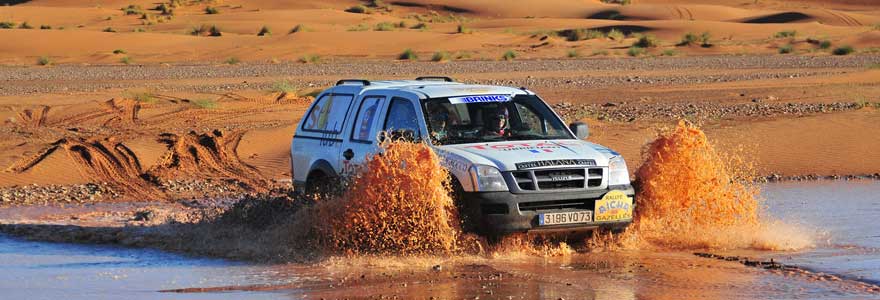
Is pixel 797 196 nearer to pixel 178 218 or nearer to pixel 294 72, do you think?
pixel 178 218

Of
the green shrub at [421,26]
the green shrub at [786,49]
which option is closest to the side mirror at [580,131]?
the green shrub at [786,49]

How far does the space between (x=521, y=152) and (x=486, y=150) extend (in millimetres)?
299

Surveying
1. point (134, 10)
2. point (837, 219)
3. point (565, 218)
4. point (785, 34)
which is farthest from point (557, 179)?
point (134, 10)

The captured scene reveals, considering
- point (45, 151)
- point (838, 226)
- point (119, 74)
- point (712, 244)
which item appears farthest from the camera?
point (119, 74)

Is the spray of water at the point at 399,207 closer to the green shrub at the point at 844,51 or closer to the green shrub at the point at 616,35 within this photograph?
the green shrub at the point at 844,51

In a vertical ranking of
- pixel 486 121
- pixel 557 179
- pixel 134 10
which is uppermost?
pixel 134 10

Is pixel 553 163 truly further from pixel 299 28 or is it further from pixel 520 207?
pixel 299 28

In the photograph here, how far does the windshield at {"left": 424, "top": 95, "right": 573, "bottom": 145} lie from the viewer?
38.1 feet

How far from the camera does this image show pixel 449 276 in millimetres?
10195

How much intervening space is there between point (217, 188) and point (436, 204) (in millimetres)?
7243

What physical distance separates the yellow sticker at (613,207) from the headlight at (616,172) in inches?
4.7

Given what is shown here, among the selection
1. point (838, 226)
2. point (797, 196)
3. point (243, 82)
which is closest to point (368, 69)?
point (243, 82)

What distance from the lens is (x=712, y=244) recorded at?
11789 millimetres

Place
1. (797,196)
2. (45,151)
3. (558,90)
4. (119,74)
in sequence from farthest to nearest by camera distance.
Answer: (119,74), (558,90), (45,151), (797,196)
